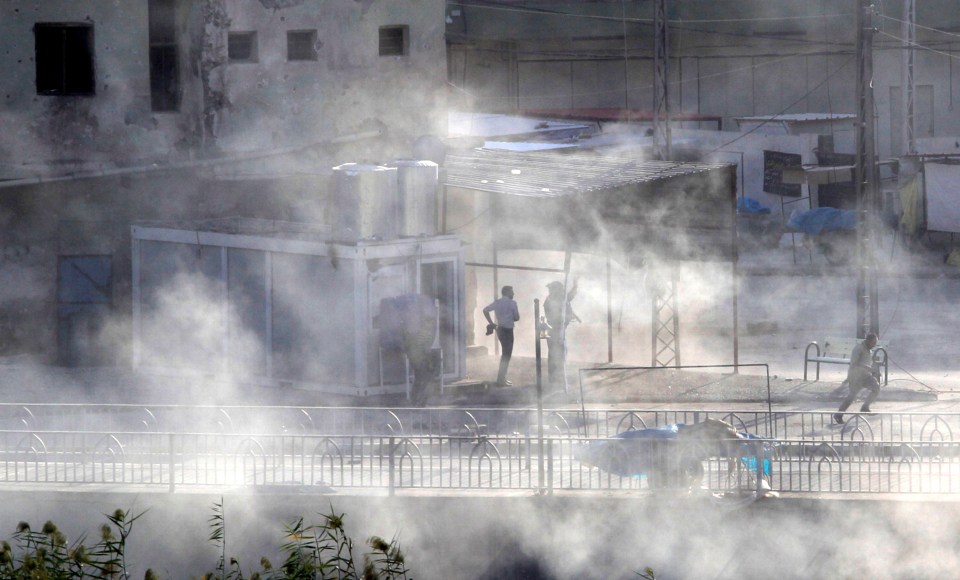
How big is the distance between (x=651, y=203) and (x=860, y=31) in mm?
3451

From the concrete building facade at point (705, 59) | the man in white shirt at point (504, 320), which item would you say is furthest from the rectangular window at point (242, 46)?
the concrete building facade at point (705, 59)

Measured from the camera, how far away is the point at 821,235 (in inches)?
1124

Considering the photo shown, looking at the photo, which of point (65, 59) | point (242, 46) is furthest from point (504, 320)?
point (65, 59)

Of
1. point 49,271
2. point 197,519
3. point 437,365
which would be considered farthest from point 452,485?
point 49,271

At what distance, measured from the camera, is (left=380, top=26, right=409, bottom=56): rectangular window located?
19531 millimetres

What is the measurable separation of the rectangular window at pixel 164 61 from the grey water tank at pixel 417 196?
3832 millimetres

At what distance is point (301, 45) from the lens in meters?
19.0

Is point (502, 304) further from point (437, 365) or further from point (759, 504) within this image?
point (759, 504)

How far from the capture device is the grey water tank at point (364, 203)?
15.8 m

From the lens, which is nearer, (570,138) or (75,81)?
(75,81)

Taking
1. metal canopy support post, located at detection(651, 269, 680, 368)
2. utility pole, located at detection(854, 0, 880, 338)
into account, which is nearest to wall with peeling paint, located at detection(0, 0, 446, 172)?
metal canopy support post, located at detection(651, 269, 680, 368)

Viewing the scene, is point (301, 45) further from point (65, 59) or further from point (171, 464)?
point (171, 464)

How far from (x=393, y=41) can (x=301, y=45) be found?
1.36 metres

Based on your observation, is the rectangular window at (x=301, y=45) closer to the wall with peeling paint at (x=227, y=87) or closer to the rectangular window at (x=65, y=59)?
the wall with peeling paint at (x=227, y=87)
